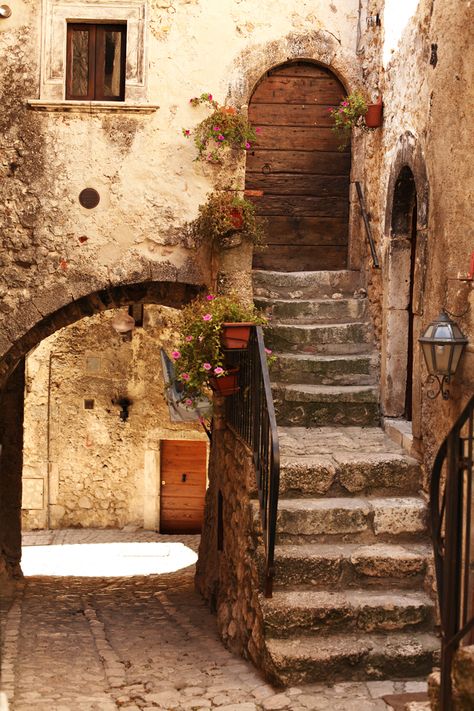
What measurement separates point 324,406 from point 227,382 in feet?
2.90

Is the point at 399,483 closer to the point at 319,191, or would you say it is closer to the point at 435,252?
the point at 435,252

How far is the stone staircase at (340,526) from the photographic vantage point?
505 centimetres

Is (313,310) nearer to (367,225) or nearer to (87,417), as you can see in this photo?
(367,225)

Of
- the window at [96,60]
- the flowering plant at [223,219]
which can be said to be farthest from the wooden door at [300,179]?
the window at [96,60]

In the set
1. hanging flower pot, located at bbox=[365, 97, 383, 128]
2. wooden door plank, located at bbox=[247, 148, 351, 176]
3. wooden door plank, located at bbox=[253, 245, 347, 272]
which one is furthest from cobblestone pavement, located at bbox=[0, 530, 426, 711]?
hanging flower pot, located at bbox=[365, 97, 383, 128]

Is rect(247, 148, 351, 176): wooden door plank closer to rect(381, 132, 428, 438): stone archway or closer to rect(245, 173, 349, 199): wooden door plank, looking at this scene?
rect(245, 173, 349, 199): wooden door plank

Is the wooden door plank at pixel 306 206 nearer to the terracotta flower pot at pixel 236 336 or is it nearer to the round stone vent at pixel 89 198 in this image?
the round stone vent at pixel 89 198

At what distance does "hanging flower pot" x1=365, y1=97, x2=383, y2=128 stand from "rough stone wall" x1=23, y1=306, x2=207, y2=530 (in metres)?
7.57

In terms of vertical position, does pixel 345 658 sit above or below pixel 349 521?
below

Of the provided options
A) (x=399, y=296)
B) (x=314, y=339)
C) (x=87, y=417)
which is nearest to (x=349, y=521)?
(x=399, y=296)

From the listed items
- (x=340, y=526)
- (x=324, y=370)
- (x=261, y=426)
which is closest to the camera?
(x=261, y=426)

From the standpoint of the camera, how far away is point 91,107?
7645mm

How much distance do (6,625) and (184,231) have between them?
341cm

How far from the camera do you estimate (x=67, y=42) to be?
7.74 meters
